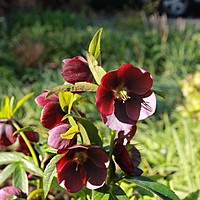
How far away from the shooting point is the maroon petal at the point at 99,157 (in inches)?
39.2

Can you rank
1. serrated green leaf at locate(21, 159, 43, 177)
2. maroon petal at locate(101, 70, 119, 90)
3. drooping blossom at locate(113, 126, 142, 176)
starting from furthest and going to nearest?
serrated green leaf at locate(21, 159, 43, 177) < drooping blossom at locate(113, 126, 142, 176) < maroon petal at locate(101, 70, 119, 90)

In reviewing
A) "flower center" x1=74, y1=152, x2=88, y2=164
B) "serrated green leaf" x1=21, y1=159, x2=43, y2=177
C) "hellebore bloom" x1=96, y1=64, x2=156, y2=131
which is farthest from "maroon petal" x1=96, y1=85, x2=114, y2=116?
"serrated green leaf" x1=21, y1=159, x2=43, y2=177

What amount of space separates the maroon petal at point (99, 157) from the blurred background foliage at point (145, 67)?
0.45 metres

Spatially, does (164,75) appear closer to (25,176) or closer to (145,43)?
(145,43)

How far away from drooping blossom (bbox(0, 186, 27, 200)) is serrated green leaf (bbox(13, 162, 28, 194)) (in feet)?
0.18

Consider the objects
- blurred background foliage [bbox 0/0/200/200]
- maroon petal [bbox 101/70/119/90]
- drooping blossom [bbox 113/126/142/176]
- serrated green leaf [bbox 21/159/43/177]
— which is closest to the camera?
maroon petal [bbox 101/70/119/90]

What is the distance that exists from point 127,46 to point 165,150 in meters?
2.76

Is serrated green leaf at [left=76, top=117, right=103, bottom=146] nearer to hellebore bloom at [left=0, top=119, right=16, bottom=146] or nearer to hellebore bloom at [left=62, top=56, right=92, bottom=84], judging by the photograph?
hellebore bloom at [left=62, top=56, right=92, bottom=84]

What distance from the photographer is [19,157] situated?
3.98 feet

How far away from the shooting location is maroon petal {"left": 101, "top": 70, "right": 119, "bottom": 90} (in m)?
0.93

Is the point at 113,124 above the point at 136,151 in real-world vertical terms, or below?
above

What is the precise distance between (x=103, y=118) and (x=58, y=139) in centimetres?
10

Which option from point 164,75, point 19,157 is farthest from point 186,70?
point 19,157

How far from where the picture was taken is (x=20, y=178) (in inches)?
46.4
